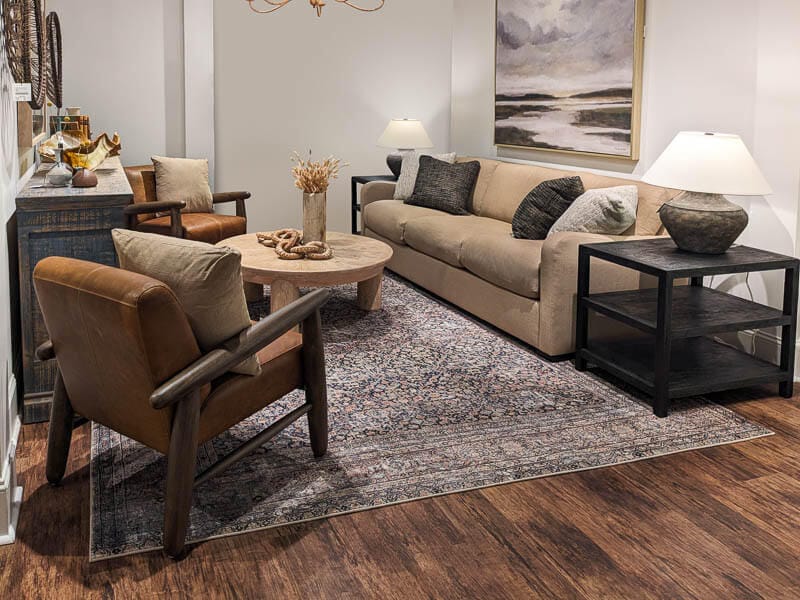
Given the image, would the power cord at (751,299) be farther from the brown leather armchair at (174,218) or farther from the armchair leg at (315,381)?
the brown leather armchair at (174,218)

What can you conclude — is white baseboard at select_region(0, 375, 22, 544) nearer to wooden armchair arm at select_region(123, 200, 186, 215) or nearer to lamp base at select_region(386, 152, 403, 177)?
wooden armchair arm at select_region(123, 200, 186, 215)

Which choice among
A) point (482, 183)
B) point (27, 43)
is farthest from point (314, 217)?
point (482, 183)

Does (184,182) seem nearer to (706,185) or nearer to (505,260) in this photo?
(505,260)

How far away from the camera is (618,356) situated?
3.60 meters

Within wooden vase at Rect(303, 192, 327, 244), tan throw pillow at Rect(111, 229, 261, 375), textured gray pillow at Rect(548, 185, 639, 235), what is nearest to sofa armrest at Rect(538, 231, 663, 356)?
textured gray pillow at Rect(548, 185, 639, 235)

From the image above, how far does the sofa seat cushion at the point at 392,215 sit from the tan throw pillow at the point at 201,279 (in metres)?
3.14

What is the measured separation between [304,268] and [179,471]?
198 cm

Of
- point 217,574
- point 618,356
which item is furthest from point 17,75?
point 618,356

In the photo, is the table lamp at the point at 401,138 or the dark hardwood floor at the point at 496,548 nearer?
the dark hardwood floor at the point at 496,548

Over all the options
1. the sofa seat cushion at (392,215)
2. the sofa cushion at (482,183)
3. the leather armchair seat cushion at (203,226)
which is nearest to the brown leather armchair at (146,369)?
the leather armchair seat cushion at (203,226)

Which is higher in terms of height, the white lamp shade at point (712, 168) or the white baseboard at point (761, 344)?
the white lamp shade at point (712, 168)

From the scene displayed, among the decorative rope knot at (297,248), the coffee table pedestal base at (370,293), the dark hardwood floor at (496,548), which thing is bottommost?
the dark hardwood floor at (496,548)

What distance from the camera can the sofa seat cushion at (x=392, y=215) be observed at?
212 inches

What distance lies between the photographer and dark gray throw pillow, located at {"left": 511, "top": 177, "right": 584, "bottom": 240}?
4332 mm
